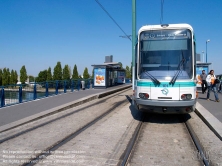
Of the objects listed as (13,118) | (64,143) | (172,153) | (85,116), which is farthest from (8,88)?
(172,153)

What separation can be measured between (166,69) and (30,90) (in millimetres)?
8174

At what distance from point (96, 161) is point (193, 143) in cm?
255

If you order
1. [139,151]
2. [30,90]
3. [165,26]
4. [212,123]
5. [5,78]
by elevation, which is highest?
[165,26]

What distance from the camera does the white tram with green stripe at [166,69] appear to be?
6.05m

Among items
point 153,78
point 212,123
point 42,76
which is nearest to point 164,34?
point 153,78

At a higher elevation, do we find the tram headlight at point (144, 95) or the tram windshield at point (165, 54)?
the tram windshield at point (165, 54)

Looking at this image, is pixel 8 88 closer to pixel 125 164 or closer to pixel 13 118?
pixel 13 118

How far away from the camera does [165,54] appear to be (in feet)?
21.5

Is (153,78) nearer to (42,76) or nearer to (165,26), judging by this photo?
(165,26)

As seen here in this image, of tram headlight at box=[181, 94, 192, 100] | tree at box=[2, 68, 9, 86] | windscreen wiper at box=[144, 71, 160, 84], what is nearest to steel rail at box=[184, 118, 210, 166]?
tram headlight at box=[181, 94, 192, 100]

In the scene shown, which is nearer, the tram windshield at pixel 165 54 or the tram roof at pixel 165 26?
the tram windshield at pixel 165 54

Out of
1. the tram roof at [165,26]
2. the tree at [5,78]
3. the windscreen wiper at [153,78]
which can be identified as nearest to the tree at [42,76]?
the tree at [5,78]

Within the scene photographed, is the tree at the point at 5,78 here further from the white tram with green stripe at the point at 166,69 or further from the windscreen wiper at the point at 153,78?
the windscreen wiper at the point at 153,78

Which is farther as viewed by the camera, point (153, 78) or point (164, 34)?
point (164, 34)
